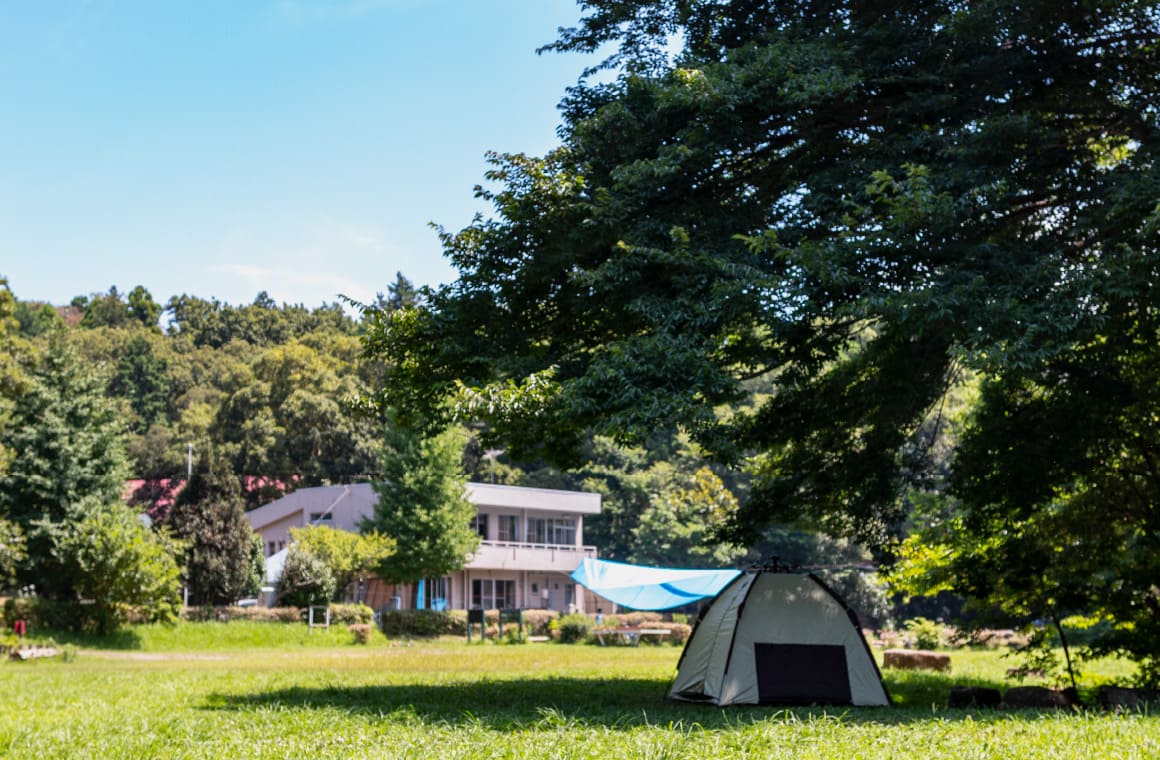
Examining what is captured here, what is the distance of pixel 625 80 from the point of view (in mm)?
13578

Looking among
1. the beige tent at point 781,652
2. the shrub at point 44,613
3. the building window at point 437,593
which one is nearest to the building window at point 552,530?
the building window at point 437,593

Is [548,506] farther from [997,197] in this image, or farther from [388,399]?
[997,197]

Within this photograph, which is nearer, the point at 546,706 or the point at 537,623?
the point at 546,706

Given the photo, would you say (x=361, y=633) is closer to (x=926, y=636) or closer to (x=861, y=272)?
(x=926, y=636)

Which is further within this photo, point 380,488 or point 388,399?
point 380,488

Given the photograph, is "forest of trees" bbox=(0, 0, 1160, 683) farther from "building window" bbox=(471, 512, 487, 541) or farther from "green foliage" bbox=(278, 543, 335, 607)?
"building window" bbox=(471, 512, 487, 541)

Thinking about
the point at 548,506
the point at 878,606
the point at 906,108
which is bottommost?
the point at 878,606

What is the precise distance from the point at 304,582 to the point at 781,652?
26394 millimetres

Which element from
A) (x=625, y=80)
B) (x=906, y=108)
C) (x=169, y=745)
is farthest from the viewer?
(x=625, y=80)

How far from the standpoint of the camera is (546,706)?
487 inches

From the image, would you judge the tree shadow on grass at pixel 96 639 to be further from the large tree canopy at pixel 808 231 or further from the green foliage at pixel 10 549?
the large tree canopy at pixel 808 231

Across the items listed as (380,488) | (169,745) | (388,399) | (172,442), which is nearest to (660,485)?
(380,488)

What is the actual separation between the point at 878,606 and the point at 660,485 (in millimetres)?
13653

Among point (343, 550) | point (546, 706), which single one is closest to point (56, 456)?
point (343, 550)
